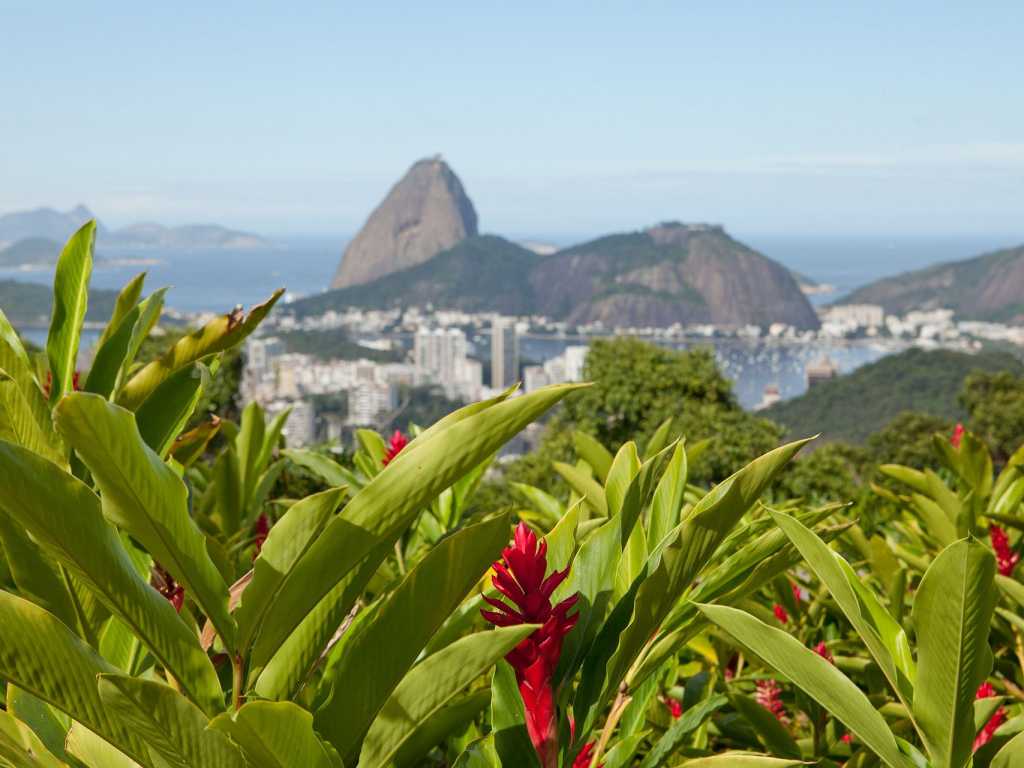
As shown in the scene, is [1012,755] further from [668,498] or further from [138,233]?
[138,233]

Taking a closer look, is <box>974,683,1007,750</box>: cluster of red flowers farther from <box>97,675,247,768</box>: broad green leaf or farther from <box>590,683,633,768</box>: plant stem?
<box>97,675,247,768</box>: broad green leaf

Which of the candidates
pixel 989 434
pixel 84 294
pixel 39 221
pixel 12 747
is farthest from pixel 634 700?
pixel 39 221

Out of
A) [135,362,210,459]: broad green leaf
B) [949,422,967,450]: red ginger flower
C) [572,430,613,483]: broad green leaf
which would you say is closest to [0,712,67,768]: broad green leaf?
[135,362,210,459]: broad green leaf

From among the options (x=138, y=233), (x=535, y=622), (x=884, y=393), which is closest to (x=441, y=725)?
(x=535, y=622)

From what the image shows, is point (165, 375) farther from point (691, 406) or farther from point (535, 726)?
point (691, 406)

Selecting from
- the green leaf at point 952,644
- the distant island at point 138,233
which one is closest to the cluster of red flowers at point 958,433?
the green leaf at point 952,644

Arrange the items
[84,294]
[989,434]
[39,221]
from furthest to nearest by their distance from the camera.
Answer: [39,221]
[989,434]
[84,294]
